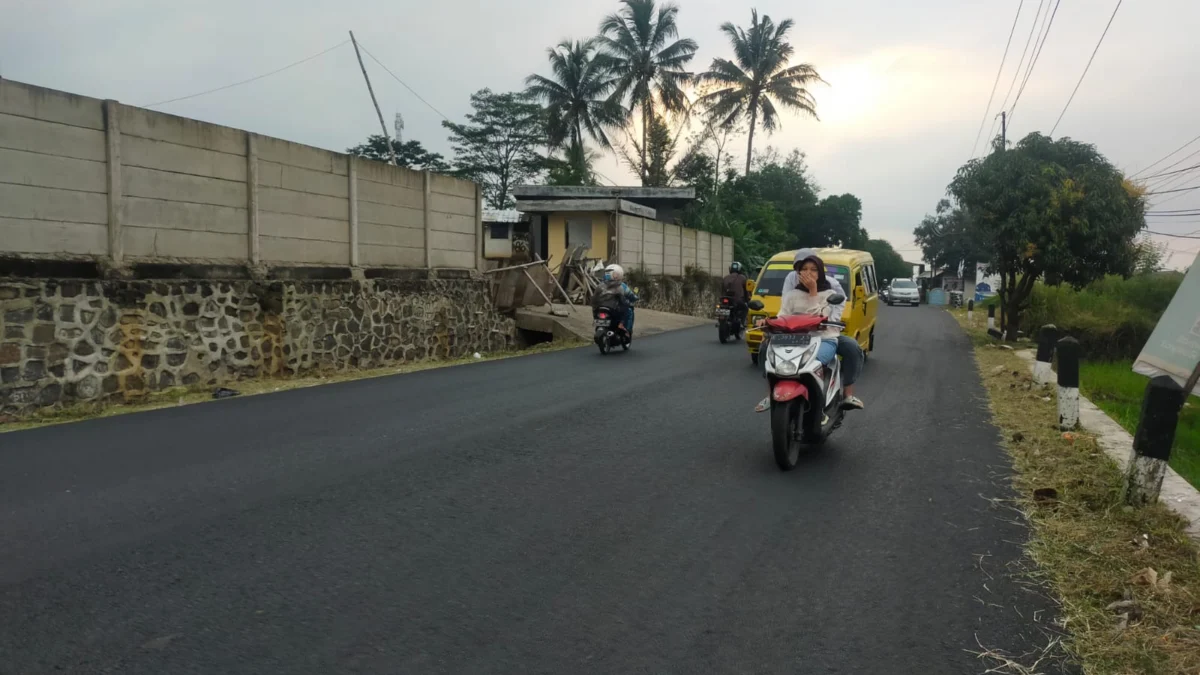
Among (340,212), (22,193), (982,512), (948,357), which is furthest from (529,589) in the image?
(948,357)

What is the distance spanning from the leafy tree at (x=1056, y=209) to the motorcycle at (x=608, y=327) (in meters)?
10.0

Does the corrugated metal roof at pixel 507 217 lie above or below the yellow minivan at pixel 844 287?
above

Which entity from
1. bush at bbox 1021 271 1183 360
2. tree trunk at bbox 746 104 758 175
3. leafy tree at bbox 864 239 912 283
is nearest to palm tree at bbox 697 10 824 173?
tree trunk at bbox 746 104 758 175

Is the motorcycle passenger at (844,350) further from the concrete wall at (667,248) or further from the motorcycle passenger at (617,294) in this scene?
the concrete wall at (667,248)

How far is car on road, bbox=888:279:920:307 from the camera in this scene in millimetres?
51781

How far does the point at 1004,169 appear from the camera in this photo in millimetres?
19906

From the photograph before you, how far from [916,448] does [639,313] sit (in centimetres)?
1950

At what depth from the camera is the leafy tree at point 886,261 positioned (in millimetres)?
112369

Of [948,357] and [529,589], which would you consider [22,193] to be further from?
[948,357]

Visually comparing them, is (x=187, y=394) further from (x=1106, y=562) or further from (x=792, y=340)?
(x=1106, y=562)

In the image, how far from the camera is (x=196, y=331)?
11.1 meters

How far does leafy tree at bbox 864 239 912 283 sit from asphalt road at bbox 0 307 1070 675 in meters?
103

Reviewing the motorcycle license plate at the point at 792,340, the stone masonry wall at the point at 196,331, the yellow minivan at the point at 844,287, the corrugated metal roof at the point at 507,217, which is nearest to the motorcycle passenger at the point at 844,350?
the motorcycle license plate at the point at 792,340

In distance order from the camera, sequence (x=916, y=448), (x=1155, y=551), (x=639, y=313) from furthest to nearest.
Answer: (x=639, y=313)
(x=916, y=448)
(x=1155, y=551)
